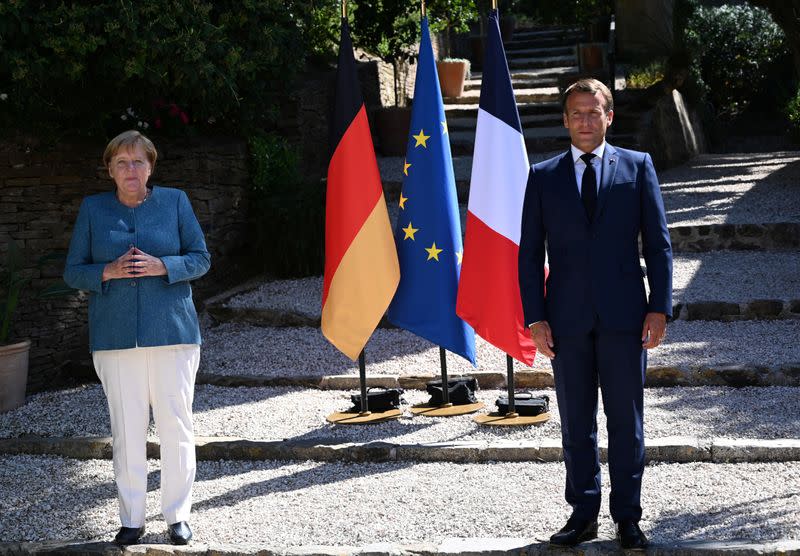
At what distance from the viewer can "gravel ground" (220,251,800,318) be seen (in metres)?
8.25

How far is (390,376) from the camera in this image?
7.06 metres

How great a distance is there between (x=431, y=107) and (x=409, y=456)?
197 cm

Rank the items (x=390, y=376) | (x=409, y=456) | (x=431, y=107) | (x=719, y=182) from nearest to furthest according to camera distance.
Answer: (x=409, y=456)
(x=431, y=107)
(x=390, y=376)
(x=719, y=182)

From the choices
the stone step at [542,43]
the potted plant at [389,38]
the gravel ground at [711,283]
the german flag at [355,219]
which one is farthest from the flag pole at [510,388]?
the stone step at [542,43]

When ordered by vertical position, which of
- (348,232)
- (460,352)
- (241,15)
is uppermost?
(241,15)

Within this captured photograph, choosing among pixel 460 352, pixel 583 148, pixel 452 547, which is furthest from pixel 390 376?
pixel 583 148

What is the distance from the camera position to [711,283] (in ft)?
28.2

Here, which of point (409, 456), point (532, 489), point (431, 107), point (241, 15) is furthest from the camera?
point (241, 15)

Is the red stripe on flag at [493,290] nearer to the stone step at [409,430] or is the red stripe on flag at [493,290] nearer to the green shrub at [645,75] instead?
the stone step at [409,430]

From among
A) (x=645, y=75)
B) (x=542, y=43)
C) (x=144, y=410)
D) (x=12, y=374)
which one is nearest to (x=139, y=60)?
(x=12, y=374)

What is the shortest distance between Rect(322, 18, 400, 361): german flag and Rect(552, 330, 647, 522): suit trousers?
2.23 m

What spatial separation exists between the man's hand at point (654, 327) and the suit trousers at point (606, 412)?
0.04 meters

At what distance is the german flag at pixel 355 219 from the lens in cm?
611

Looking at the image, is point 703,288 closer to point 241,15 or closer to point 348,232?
point 348,232
